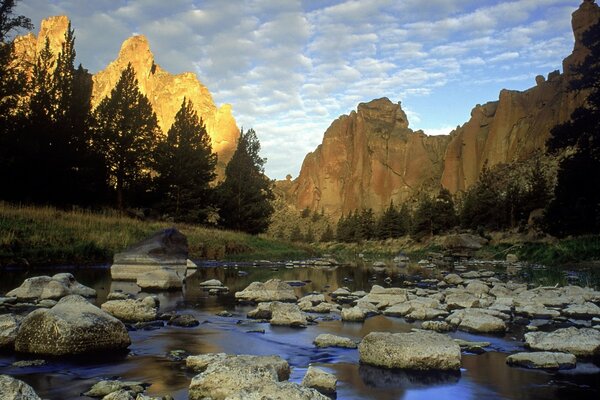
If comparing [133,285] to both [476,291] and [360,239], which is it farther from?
[360,239]

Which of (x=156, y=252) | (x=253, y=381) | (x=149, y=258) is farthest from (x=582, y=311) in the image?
(x=149, y=258)

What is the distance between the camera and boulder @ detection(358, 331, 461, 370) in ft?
18.4

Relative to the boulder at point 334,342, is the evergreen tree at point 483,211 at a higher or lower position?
higher

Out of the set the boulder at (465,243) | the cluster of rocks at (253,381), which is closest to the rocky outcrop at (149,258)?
the cluster of rocks at (253,381)

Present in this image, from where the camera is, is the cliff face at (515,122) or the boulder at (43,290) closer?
the boulder at (43,290)

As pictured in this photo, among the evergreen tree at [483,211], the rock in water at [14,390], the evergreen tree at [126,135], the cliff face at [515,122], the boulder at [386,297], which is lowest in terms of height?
the boulder at [386,297]

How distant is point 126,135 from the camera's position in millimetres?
39125

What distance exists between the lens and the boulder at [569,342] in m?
6.35

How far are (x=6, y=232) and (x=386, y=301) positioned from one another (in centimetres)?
1518

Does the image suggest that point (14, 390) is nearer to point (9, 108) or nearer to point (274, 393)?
point (274, 393)

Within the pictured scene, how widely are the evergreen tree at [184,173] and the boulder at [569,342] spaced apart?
127 feet

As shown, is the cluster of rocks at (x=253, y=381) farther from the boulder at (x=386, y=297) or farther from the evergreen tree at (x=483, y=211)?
the evergreen tree at (x=483, y=211)

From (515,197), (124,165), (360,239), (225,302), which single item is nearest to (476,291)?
(225,302)

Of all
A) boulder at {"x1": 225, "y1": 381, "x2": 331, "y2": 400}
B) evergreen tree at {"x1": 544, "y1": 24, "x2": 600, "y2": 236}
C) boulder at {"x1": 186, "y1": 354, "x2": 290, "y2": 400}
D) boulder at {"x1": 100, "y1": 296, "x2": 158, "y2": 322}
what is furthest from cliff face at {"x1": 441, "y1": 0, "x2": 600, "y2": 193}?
boulder at {"x1": 225, "y1": 381, "x2": 331, "y2": 400}
